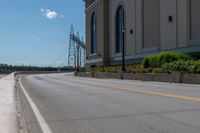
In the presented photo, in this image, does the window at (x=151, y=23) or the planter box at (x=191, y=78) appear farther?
the window at (x=151, y=23)

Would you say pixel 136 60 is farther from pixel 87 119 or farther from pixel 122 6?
pixel 87 119

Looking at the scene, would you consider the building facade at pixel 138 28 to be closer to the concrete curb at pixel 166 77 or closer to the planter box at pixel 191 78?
the concrete curb at pixel 166 77

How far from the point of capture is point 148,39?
64.4 m

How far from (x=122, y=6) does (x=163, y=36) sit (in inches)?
858

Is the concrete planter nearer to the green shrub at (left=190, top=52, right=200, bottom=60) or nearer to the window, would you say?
the green shrub at (left=190, top=52, right=200, bottom=60)

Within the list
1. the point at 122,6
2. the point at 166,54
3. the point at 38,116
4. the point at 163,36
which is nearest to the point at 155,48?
the point at 163,36

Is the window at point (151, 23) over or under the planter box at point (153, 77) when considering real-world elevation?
over

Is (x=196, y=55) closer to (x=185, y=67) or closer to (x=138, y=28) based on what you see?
(x=185, y=67)

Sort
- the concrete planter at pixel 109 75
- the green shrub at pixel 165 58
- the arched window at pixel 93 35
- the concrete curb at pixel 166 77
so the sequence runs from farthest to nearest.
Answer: the arched window at pixel 93 35
the concrete planter at pixel 109 75
the green shrub at pixel 165 58
the concrete curb at pixel 166 77

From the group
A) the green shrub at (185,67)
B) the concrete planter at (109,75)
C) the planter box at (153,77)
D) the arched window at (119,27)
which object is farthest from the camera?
the arched window at (119,27)

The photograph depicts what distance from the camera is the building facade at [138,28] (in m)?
51.6

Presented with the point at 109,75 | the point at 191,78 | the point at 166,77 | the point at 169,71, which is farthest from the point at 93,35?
the point at 191,78

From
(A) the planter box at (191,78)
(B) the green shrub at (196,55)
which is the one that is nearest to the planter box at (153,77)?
(A) the planter box at (191,78)

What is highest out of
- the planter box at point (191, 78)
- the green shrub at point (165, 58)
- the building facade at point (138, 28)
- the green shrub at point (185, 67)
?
the building facade at point (138, 28)
